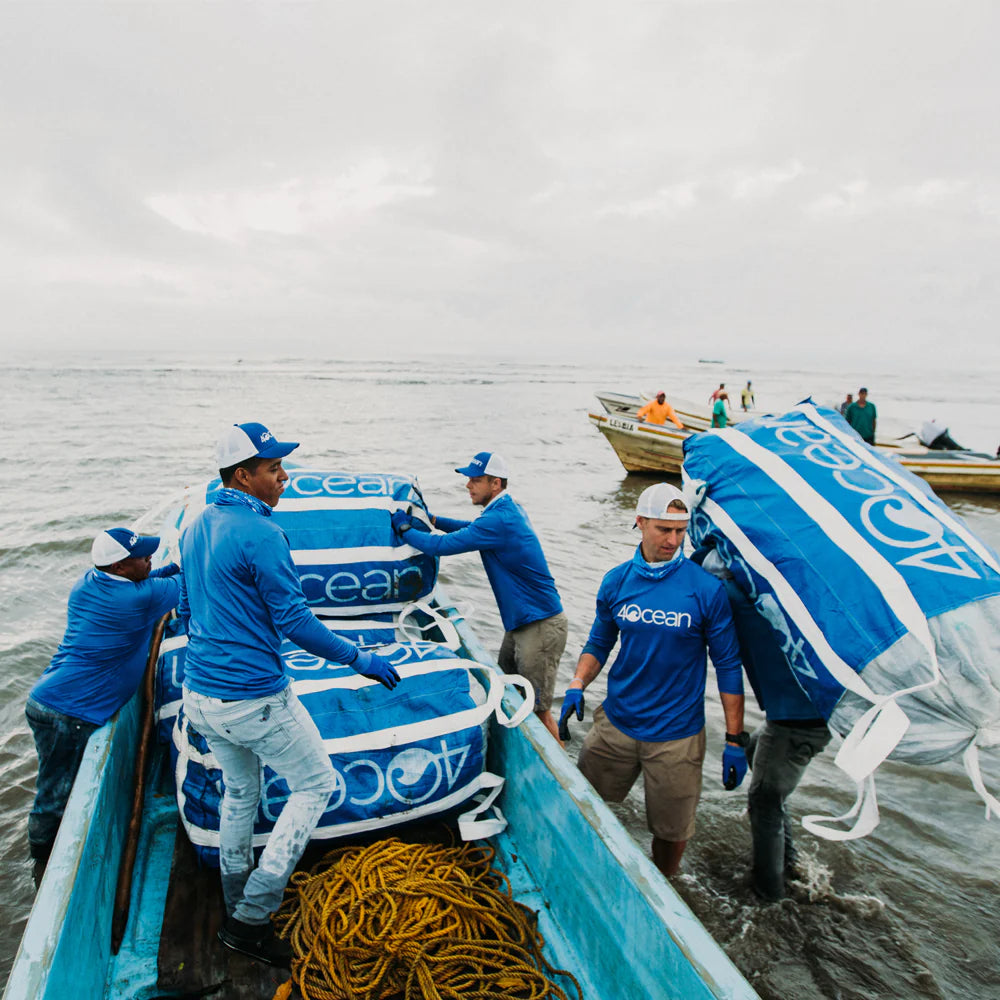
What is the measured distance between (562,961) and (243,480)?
2.44 m

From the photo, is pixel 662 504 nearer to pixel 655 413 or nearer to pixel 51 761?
pixel 51 761

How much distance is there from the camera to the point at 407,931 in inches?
106

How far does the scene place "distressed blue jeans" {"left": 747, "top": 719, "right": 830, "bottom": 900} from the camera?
346 centimetres

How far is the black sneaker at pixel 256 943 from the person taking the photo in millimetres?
2668

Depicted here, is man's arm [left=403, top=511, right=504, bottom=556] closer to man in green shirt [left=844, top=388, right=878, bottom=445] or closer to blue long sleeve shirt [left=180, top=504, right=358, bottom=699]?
blue long sleeve shirt [left=180, top=504, right=358, bottom=699]

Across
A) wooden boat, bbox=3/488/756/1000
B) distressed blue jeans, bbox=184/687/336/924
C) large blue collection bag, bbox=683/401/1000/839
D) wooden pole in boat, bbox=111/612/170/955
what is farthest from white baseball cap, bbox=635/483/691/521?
wooden pole in boat, bbox=111/612/170/955

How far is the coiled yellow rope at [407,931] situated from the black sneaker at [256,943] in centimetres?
5

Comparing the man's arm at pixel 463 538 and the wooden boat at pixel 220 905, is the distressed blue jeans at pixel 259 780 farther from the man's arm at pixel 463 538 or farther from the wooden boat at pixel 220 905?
the man's arm at pixel 463 538

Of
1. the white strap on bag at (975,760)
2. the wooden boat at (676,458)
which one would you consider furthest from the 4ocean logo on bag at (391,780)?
the wooden boat at (676,458)

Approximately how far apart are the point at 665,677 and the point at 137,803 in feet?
9.08

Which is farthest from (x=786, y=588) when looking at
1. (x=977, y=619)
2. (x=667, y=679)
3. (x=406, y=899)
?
(x=406, y=899)

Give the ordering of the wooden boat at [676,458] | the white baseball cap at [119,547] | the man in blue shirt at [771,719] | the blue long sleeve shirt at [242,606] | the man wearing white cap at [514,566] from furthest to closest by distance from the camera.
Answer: the wooden boat at [676,458] < the man wearing white cap at [514,566] < the white baseball cap at [119,547] < the man in blue shirt at [771,719] < the blue long sleeve shirt at [242,606]

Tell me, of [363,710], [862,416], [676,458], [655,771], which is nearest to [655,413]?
[676,458]

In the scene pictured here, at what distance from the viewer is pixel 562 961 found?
9.33ft
